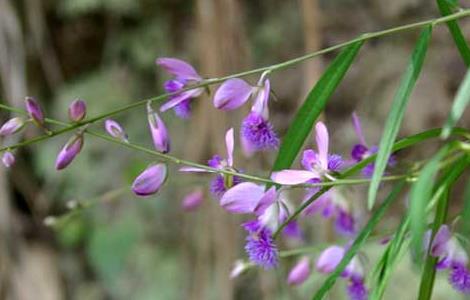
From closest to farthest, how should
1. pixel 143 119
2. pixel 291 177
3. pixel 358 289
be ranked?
pixel 291 177, pixel 358 289, pixel 143 119

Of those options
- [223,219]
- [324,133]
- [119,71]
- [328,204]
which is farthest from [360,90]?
[324,133]

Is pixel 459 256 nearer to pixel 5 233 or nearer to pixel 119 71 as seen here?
pixel 5 233

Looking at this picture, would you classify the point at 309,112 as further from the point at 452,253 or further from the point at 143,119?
the point at 143,119

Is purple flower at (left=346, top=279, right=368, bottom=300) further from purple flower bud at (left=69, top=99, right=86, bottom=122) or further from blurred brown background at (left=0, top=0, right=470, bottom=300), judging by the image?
blurred brown background at (left=0, top=0, right=470, bottom=300)

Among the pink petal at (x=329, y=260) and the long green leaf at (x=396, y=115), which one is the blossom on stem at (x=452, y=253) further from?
the pink petal at (x=329, y=260)

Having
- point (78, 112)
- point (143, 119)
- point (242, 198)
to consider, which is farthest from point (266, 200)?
point (143, 119)

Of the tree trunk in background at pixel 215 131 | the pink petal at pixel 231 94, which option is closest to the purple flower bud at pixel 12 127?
the pink petal at pixel 231 94

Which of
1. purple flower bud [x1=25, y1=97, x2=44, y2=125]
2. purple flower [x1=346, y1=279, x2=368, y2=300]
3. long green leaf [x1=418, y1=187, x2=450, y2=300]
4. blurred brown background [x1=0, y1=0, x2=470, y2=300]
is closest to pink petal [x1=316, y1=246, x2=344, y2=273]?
purple flower [x1=346, y1=279, x2=368, y2=300]

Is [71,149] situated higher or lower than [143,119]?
higher
